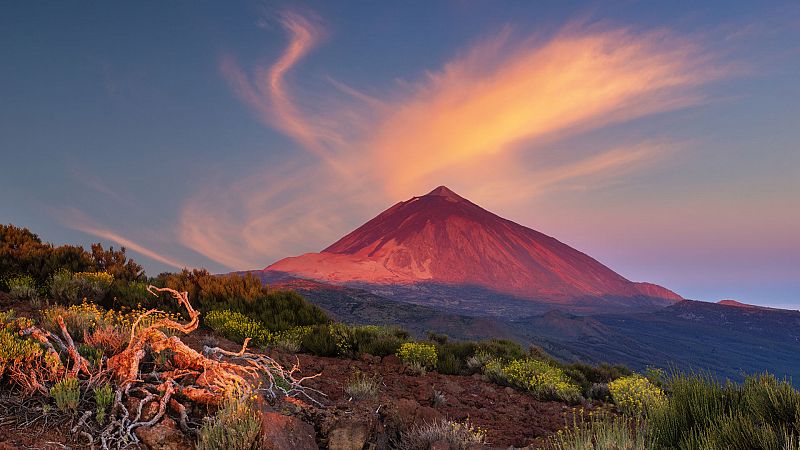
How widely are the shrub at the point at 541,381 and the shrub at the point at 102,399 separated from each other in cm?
777

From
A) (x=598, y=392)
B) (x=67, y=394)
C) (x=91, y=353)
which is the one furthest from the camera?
(x=598, y=392)

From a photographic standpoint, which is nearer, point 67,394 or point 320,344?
point 67,394

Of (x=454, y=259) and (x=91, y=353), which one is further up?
(x=454, y=259)

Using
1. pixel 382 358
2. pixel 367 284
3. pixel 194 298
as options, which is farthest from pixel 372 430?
pixel 367 284

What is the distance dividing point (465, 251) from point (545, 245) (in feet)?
168

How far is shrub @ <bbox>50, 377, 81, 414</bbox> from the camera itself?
4.61m

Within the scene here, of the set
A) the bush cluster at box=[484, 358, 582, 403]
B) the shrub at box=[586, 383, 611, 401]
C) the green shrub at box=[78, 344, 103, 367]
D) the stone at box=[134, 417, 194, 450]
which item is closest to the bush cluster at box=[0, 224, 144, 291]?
the green shrub at box=[78, 344, 103, 367]

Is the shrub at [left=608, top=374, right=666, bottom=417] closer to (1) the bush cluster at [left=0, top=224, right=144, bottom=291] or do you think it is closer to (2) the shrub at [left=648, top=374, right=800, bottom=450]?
(2) the shrub at [left=648, top=374, right=800, bottom=450]

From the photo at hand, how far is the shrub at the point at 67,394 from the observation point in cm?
461

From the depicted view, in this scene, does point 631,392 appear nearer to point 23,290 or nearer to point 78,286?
point 78,286

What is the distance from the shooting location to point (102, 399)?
4727 mm

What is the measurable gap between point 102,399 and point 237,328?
670 centimetres

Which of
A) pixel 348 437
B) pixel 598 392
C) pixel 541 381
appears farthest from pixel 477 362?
pixel 348 437

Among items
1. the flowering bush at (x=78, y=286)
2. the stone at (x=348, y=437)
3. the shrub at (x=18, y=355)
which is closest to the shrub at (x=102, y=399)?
the shrub at (x=18, y=355)
